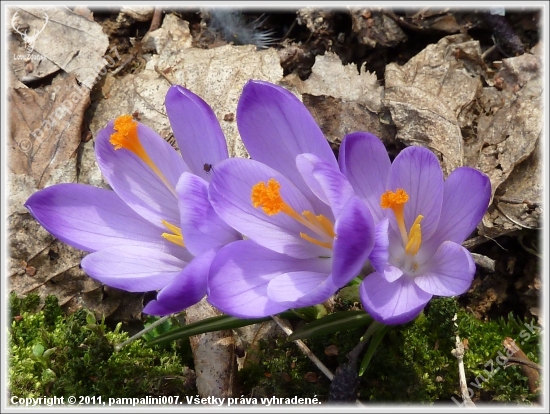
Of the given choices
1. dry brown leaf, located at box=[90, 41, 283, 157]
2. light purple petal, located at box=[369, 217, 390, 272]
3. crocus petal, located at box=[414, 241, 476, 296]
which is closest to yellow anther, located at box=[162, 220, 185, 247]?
light purple petal, located at box=[369, 217, 390, 272]

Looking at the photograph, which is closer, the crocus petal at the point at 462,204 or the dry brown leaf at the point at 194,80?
the crocus petal at the point at 462,204

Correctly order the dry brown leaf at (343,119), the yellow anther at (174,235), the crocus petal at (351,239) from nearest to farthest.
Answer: the crocus petal at (351,239)
the yellow anther at (174,235)
the dry brown leaf at (343,119)

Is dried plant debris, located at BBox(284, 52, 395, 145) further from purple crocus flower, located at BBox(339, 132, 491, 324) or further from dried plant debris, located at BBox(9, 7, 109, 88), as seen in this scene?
dried plant debris, located at BBox(9, 7, 109, 88)

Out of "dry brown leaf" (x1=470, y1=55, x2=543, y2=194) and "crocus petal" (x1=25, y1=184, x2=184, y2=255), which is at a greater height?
"crocus petal" (x1=25, y1=184, x2=184, y2=255)

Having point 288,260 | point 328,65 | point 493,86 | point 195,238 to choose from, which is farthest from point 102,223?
point 493,86

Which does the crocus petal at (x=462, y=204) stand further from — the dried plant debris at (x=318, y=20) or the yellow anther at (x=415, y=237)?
the dried plant debris at (x=318, y=20)

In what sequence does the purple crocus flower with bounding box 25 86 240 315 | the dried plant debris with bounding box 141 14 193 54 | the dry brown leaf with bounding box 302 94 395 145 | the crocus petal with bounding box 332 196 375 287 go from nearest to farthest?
the crocus petal with bounding box 332 196 375 287, the purple crocus flower with bounding box 25 86 240 315, the dry brown leaf with bounding box 302 94 395 145, the dried plant debris with bounding box 141 14 193 54

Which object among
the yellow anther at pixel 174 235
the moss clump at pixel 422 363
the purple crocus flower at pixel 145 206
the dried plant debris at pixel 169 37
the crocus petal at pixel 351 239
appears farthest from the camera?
the dried plant debris at pixel 169 37

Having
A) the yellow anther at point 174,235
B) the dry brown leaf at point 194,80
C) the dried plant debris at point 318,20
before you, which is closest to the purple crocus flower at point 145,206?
the yellow anther at point 174,235
